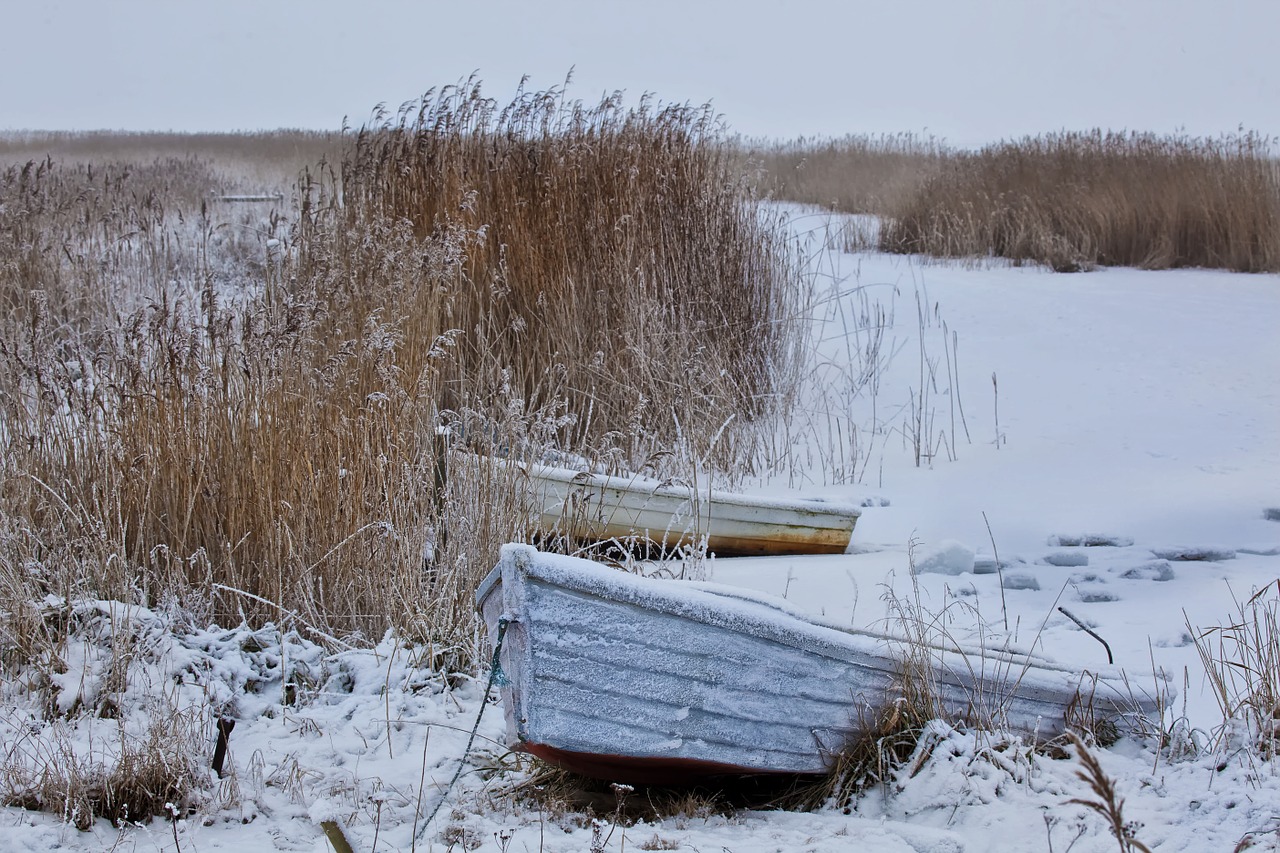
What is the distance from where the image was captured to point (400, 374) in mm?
4082

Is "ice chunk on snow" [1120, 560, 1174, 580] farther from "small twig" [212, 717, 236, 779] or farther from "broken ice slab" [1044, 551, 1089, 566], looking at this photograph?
"small twig" [212, 717, 236, 779]

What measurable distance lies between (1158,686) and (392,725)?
202 centimetres

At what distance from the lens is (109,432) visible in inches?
145

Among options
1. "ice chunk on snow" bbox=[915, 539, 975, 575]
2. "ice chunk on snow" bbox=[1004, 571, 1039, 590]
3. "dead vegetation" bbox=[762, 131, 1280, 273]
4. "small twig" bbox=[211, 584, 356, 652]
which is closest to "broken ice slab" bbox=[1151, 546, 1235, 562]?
"ice chunk on snow" bbox=[1004, 571, 1039, 590]

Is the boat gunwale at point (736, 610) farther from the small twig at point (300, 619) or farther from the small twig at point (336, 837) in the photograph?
the small twig at point (300, 619)

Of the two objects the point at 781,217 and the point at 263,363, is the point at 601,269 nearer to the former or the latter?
the point at 781,217

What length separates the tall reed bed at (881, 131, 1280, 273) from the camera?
35.8 ft

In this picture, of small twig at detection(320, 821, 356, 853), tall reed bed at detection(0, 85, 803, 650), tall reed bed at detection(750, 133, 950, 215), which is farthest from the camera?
tall reed bed at detection(750, 133, 950, 215)

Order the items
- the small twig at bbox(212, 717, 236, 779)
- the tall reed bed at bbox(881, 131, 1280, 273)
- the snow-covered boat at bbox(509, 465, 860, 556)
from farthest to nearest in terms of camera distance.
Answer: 1. the tall reed bed at bbox(881, 131, 1280, 273)
2. the snow-covered boat at bbox(509, 465, 860, 556)
3. the small twig at bbox(212, 717, 236, 779)

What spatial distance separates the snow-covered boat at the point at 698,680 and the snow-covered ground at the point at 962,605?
0.52 ft

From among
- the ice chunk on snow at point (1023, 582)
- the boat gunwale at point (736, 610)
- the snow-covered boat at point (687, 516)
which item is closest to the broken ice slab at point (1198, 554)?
the ice chunk on snow at point (1023, 582)

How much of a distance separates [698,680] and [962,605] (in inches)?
61.4

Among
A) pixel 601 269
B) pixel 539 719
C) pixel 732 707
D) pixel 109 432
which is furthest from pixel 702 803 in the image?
pixel 601 269

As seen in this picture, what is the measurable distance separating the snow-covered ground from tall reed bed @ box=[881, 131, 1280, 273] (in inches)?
98.3
